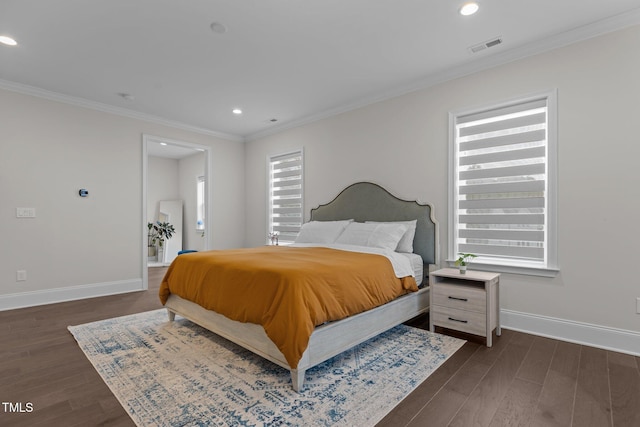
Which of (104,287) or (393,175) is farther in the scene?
(104,287)

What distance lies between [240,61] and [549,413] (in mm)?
3741

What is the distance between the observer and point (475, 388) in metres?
2.01

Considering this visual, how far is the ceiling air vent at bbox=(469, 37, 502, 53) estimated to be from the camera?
2.86m

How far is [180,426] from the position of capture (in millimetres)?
1638

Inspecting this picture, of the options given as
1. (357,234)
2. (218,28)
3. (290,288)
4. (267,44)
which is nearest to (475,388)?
Result: (290,288)

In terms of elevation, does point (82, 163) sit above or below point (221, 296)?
above

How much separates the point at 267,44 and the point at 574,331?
148 inches

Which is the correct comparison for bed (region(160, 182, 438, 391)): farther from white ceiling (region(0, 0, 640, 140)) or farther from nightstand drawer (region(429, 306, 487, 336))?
white ceiling (region(0, 0, 640, 140))

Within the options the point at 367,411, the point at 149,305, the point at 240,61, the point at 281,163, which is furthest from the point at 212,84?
the point at 367,411

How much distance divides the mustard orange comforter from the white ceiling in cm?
199

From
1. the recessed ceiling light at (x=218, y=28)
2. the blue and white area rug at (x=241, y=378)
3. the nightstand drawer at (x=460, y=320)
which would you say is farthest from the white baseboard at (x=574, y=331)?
the recessed ceiling light at (x=218, y=28)

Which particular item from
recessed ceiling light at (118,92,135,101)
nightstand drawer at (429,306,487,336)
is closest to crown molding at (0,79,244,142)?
recessed ceiling light at (118,92,135,101)

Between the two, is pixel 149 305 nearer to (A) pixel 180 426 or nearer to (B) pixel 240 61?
(A) pixel 180 426

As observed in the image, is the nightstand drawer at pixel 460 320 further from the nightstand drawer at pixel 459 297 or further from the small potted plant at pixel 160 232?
the small potted plant at pixel 160 232
